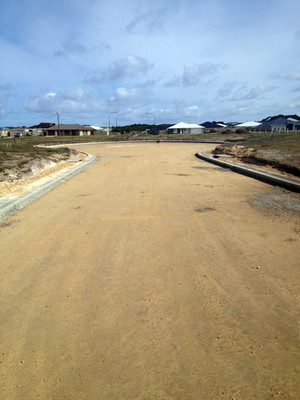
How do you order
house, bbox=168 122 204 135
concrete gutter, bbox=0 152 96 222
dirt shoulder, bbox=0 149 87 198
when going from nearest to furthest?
Result: 1. concrete gutter, bbox=0 152 96 222
2. dirt shoulder, bbox=0 149 87 198
3. house, bbox=168 122 204 135

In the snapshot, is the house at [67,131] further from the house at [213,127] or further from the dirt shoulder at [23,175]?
the dirt shoulder at [23,175]

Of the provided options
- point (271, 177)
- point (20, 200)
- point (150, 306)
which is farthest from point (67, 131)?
point (150, 306)

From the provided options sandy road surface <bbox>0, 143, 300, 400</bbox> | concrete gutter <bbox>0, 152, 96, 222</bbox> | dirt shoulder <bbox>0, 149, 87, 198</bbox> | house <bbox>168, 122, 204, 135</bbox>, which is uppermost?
house <bbox>168, 122, 204, 135</bbox>

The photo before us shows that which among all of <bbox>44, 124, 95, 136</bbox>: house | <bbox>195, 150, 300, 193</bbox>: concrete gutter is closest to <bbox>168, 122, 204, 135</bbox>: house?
<bbox>44, 124, 95, 136</bbox>: house

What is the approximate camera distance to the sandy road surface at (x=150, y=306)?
218 centimetres

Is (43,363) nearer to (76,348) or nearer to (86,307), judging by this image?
(76,348)

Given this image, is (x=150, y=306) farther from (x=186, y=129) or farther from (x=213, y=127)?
(x=213, y=127)

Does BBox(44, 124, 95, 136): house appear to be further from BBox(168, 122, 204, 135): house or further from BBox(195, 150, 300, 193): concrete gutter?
BBox(195, 150, 300, 193): concrete gutter

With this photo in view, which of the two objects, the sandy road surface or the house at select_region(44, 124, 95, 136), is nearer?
the sandy road surface

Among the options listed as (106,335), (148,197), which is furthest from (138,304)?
(148,197)

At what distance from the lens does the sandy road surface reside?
7.14ft

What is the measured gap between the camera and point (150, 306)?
3012mm

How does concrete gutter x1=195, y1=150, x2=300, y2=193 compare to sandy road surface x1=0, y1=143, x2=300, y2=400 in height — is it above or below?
above

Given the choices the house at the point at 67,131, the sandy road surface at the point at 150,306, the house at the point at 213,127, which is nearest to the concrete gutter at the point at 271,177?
the sandy road surface at the point at 150,306
